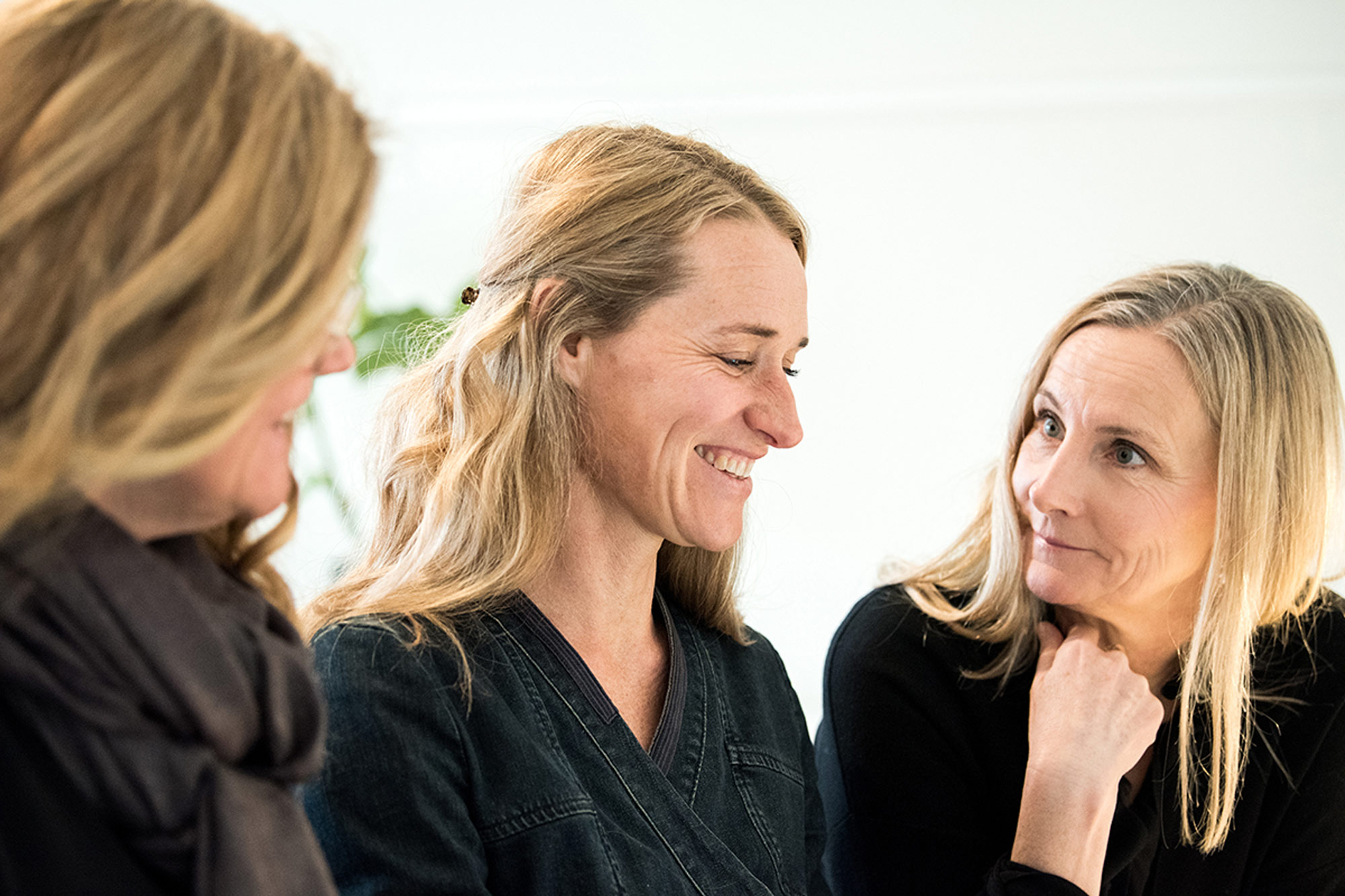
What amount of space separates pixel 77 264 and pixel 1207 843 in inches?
62.9

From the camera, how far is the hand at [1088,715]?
59.7 inches

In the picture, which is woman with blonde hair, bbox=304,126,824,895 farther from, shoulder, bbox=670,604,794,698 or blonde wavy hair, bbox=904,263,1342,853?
blonde wavy hair, bbox=904,263,1342,853

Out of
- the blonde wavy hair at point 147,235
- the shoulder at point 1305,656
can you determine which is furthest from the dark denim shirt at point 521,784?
the shoulder at point 1305,656

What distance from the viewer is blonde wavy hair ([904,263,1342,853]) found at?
1.61 metres

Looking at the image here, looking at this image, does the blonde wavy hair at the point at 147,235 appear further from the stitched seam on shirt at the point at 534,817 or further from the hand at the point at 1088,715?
the hand at the point at 1088,715

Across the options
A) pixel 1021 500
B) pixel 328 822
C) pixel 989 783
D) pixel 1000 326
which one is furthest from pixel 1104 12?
pixel 328 822

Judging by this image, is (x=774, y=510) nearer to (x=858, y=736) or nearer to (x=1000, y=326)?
(x=1000, y=326)

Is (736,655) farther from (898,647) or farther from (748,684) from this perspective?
A: (898,647)

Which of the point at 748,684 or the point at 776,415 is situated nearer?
the point at 776,415

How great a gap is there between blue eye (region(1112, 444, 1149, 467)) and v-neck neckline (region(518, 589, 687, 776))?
27.5 inches

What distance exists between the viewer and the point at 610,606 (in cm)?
138

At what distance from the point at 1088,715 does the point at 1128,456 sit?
0.36 metres

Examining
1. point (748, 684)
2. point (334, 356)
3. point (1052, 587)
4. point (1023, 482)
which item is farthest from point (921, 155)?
point (334, 356)

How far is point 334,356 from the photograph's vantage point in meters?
0.87
